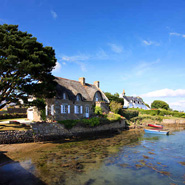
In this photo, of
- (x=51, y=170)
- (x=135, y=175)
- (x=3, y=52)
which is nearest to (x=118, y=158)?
(x=135, y=175)

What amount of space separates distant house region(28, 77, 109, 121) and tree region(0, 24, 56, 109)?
17.6 ft

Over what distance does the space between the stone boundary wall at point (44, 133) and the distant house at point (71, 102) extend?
3271 mm

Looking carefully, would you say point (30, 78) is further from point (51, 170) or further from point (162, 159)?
point (162, 159)

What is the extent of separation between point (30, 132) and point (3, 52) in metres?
9.86

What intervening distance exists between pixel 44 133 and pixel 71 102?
334 inches

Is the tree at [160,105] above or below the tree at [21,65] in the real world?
below

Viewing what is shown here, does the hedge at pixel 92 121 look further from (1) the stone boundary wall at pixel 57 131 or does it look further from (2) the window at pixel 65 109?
(2) the window at pixel 65 109

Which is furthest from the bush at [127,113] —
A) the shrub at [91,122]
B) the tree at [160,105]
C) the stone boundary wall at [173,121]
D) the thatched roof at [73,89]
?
the tree at [160,105]

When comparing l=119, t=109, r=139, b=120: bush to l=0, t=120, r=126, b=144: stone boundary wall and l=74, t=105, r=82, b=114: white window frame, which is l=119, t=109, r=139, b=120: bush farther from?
l=74, t=105, r=82, b=114: white window frame

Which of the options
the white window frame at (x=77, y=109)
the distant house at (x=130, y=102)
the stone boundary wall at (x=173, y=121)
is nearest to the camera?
the white window frame at (x=77, y=109)

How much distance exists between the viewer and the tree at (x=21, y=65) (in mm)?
16938

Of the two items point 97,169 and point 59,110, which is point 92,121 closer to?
point 59,110

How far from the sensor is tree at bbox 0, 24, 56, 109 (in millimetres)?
16938

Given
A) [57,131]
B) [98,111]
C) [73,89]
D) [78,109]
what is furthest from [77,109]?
[57,131]
